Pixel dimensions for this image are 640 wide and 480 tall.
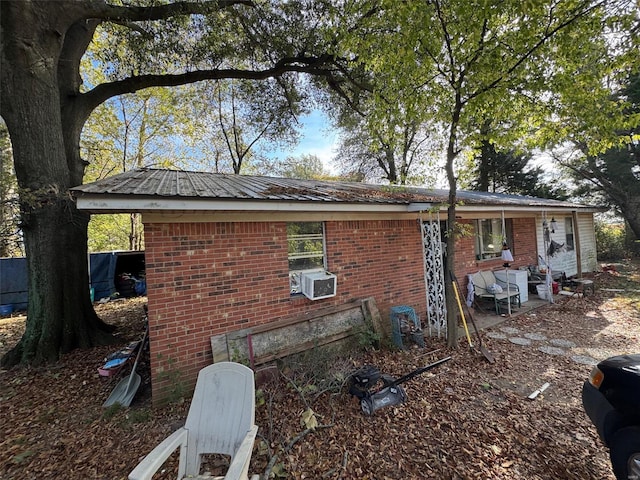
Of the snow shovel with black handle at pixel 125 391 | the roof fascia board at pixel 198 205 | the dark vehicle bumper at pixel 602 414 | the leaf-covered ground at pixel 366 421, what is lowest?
the leaf-covered ground at pixel 366 421

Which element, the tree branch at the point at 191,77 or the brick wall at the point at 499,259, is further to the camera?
the brick wall at the point at 499,259

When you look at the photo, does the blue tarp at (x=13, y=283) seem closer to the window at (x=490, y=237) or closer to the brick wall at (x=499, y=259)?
the brick wall at (x=499, y=259)

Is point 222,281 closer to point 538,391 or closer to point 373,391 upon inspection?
point 373,391

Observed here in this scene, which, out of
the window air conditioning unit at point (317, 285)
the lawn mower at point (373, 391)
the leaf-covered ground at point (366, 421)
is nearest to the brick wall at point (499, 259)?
the leaf-covered ground at point (366, 421)

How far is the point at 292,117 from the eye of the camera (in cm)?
1108

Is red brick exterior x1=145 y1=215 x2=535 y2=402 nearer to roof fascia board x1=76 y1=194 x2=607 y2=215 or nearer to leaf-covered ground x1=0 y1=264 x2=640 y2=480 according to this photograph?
roof fascia board x1=76 y1=194 x2=607 y2=215

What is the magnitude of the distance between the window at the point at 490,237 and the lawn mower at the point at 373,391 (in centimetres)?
657

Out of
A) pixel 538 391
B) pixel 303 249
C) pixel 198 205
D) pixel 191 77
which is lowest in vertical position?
pixel 538 391

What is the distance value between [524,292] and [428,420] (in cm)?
701

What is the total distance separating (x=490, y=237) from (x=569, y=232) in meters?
6.19

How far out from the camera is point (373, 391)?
349cm

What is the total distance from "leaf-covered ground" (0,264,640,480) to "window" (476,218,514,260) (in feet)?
12.3

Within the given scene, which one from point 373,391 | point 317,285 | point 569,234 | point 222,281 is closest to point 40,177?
point 222,281

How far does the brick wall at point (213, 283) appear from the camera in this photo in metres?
3.79
